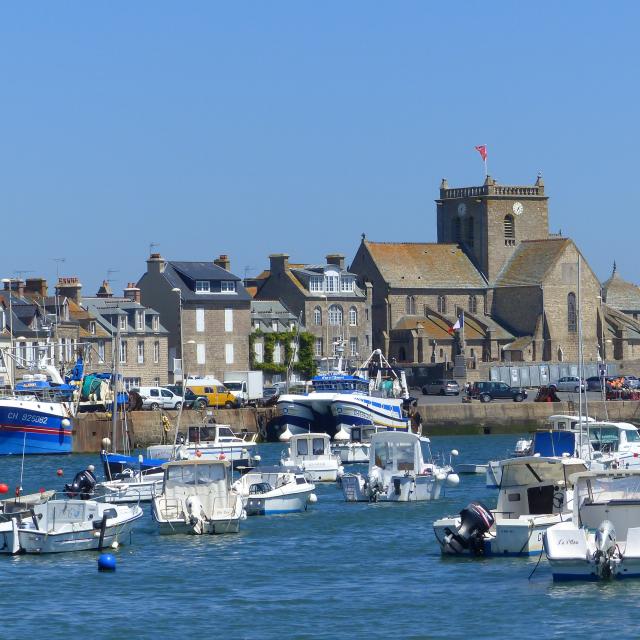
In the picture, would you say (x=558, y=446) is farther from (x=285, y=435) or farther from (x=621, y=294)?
(x=621, y=294)

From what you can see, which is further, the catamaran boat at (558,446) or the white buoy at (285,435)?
the white buoy at (285,435)

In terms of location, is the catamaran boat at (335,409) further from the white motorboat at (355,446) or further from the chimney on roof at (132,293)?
the chimney on roof at (132,293)

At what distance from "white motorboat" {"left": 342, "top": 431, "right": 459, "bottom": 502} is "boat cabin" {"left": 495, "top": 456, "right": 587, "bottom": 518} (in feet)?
35.4

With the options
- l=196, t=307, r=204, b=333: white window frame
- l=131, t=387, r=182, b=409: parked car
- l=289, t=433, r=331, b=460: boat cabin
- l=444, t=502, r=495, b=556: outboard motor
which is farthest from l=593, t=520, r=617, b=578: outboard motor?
l=196, t=307, r=204, b=333: white window frame

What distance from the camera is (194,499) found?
40688 millimetres

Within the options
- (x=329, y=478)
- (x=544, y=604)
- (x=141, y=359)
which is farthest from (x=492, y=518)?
(x=141, y=359)

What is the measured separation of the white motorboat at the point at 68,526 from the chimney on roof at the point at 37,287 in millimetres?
54997

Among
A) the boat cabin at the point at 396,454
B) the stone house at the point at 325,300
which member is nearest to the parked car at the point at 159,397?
the stone house at the point at 325,300

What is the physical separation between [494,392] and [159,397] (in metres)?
19.2

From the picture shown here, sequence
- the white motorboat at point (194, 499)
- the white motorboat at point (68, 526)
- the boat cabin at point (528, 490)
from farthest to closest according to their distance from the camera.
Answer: the white motorboat at point (194, 499), the white motorboat at point (68, 526), the boat cabin at point (528, 490)

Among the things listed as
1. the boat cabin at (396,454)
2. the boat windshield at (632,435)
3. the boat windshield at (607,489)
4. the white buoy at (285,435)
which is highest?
the white buoy at (285,435)

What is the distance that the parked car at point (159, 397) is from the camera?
264 ft

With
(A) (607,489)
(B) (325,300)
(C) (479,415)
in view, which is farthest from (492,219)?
(A) (607,489)

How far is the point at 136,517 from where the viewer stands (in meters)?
38.8
